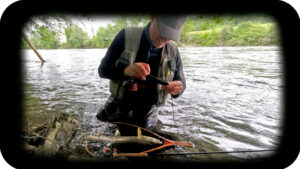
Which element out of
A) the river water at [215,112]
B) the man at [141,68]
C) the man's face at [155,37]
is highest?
the man's face at [155,37]

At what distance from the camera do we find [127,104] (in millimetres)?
2533

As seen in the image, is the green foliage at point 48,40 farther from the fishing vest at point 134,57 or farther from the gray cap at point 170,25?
the gray cap at point 170,25

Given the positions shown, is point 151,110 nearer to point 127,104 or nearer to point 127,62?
point 127,104

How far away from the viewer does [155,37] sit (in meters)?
1.85

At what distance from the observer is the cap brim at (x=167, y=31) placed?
1572mm

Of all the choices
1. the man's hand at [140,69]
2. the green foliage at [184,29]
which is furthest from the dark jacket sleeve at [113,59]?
the man's hand at [140,69]

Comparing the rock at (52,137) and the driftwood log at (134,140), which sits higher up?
the driftwood log at (134,140)

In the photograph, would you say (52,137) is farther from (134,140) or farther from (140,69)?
(140,69)

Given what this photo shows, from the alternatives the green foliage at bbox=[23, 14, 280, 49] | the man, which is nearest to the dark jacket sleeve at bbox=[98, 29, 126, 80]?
Answer: the man

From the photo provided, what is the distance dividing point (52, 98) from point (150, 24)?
3.71 metres

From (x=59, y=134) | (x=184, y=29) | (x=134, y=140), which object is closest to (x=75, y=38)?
(x=59, y=134)

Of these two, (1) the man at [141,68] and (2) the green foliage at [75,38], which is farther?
(2) the green foliage at [75,38]

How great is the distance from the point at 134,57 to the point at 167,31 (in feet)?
2.05

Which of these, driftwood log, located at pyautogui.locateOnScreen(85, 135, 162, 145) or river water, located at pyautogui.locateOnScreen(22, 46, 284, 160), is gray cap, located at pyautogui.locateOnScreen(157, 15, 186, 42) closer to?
river water, located at pyautogui.locateOnScreen(22, 46, 284, 160)
